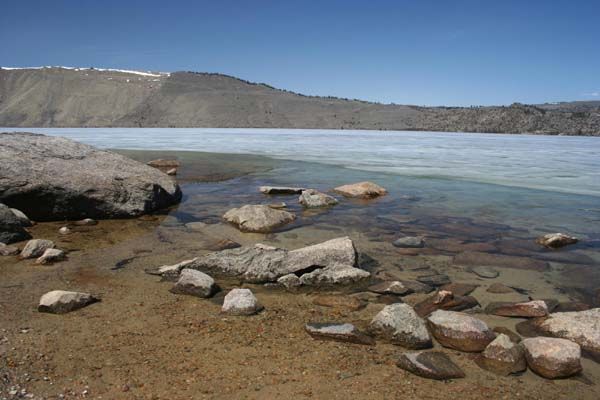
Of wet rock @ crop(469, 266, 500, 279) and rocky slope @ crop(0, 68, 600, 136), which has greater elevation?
rocky slope @ crop(0, 68, 600, 136)

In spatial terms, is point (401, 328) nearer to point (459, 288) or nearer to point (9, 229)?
point (459, 288)

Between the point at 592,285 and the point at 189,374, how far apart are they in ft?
13.0

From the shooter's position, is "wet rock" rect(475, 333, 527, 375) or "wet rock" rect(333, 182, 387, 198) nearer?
"wet rock" rect(475, 333, 527, 375)

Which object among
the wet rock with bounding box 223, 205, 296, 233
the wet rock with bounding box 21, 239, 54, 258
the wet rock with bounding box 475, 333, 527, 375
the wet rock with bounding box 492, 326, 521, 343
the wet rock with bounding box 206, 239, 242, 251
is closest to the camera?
the wet rock with bounding box 475, 333, 527, 375

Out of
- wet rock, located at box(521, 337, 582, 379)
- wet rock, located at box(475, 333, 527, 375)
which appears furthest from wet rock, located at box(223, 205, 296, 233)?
wet rock, located at box(521, 337, 582, 379)

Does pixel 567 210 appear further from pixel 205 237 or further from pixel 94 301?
pixel 94 301

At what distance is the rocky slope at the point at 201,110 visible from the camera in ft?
180

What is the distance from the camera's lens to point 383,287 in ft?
14.1

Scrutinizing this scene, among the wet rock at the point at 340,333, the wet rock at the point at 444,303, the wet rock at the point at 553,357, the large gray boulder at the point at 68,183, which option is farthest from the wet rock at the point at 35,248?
the wet rock at the point at 553,357

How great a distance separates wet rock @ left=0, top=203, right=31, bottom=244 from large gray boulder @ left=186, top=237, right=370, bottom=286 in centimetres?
245

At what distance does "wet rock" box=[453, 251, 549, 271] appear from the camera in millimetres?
5082

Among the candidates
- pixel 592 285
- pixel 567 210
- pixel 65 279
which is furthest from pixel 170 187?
pixel 567 210

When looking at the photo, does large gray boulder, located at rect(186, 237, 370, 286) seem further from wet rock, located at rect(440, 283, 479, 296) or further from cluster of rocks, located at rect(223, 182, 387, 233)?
cluster of rocks, located at rect(223, 182, 387, 233)

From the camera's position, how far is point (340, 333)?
327 cm
